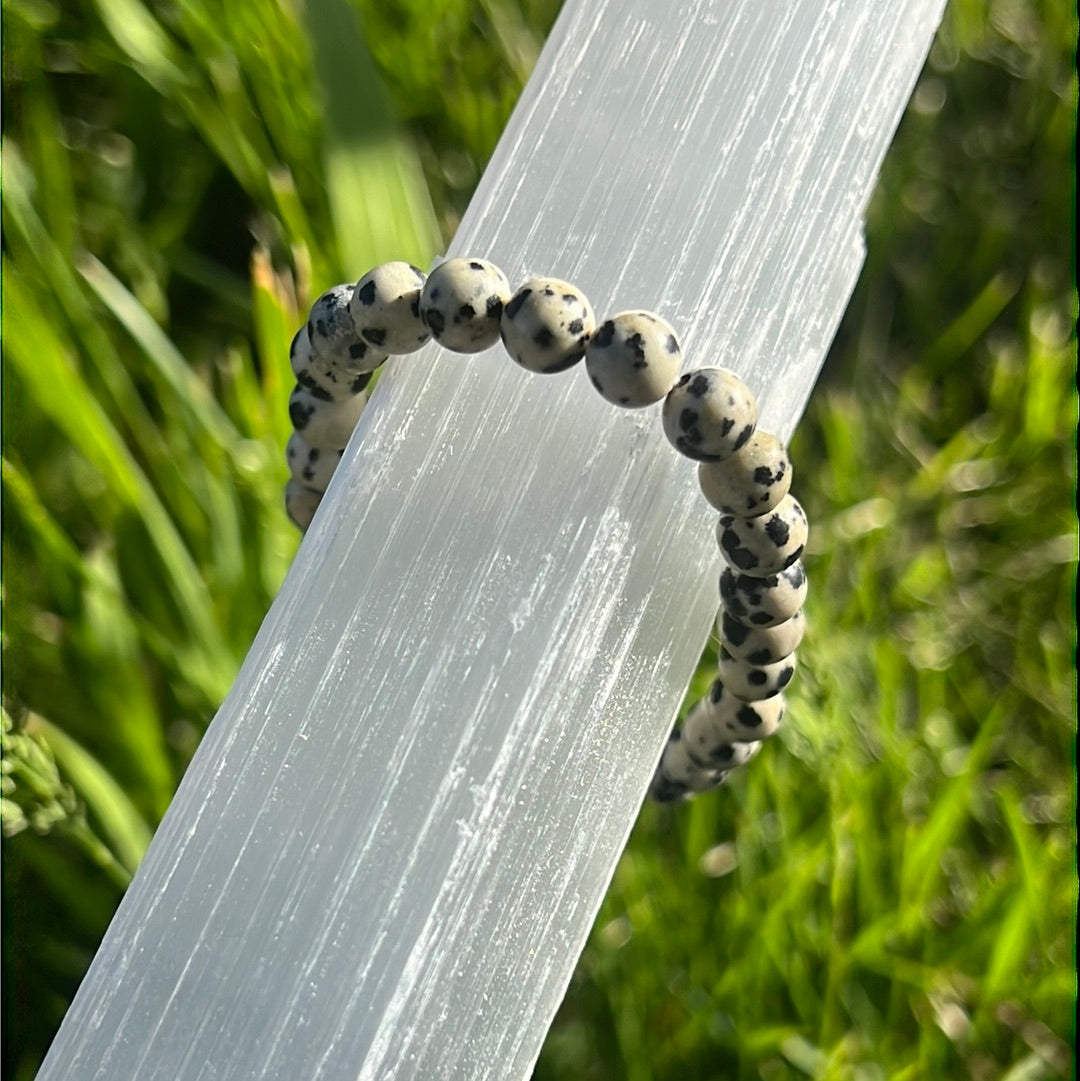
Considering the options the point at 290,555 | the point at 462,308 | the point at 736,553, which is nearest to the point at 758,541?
the point at 736,553

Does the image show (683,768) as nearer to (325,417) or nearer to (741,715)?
(741,715)

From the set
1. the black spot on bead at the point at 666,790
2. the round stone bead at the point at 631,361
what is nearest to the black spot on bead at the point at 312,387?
the round stone bead at the point at 631,361

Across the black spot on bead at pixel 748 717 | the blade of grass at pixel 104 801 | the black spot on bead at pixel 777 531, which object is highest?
the black spot on bead at pixel 777 531

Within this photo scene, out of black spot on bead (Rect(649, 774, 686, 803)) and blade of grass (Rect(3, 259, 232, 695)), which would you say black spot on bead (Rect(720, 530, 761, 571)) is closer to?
black spot on bead (Rect(649, 774, 686, 803))

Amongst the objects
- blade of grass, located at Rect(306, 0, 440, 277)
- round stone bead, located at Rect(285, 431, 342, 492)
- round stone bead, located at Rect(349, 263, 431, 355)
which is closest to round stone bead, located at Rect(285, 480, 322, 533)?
round stone bead, located at Rect(285, 431, 342, 492)

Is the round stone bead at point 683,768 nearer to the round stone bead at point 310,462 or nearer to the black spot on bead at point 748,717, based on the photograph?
the black spot on bead at point 748,717

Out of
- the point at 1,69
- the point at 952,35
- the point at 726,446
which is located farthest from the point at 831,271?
the point at 952,35
